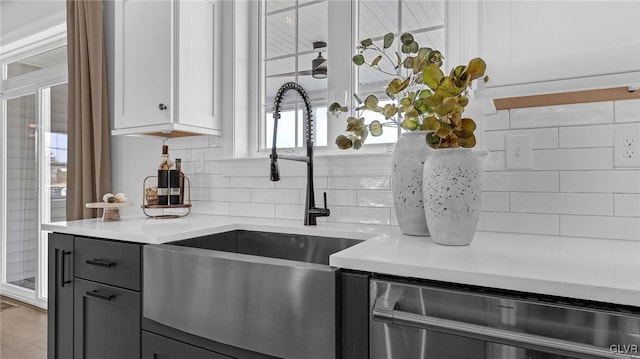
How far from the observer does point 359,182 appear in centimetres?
168

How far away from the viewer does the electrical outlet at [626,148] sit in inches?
46.7

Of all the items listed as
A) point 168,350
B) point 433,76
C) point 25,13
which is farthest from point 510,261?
point 25,13

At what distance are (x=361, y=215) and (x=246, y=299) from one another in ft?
2.55

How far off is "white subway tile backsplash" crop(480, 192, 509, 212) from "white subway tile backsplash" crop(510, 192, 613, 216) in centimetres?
2

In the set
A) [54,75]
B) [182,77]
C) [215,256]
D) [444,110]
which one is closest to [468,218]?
[444,110]

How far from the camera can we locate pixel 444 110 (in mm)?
967

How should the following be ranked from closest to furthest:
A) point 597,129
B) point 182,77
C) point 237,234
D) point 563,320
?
point 563,320 → point 597,129 → point 237,234 → point 182,77

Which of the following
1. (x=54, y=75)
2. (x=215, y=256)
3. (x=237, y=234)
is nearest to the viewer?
(x=215, y=256)

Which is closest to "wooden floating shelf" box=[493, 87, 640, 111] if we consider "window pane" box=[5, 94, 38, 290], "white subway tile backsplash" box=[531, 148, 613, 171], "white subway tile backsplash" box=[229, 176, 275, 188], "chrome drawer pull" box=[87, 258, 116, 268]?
"white subway tile backsplash" box=[531, 148, 613, 171]

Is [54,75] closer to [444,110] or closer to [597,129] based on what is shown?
[444,110]

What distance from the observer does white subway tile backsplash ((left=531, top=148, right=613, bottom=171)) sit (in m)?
1.23

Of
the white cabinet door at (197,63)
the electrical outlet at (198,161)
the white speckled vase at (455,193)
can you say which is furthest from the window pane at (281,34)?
the white speckled vase at (455,193)

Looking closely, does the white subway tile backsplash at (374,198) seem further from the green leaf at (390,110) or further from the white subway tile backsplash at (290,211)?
the green leaf at (390,110)

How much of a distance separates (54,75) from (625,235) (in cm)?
396
